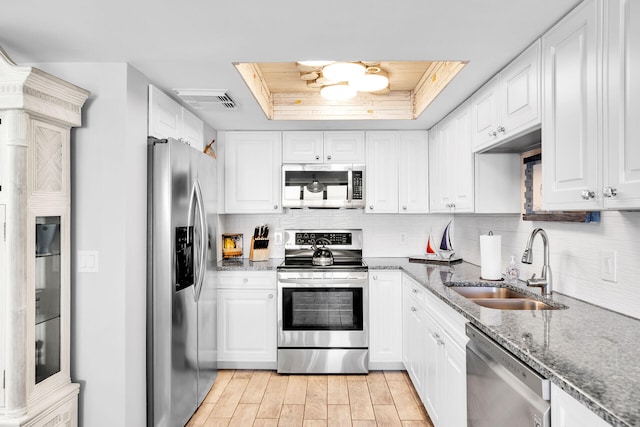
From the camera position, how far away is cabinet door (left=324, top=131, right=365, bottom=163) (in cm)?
382

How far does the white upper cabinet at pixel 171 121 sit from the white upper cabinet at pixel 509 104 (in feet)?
6.75

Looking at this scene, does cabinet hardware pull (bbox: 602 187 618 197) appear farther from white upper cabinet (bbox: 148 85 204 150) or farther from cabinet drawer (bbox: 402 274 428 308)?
white upper cabinet (bbox: 148 85 204 150)

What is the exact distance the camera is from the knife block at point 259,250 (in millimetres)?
3836

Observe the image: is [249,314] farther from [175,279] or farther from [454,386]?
[454,386]

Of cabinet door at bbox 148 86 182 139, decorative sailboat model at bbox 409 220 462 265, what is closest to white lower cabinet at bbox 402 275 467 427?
decorative sailboat model at bbox 409 220 462 265

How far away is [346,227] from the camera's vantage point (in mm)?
4094

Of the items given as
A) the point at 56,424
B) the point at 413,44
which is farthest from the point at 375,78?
the point at 56,424

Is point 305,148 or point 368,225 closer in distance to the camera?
point 305,148

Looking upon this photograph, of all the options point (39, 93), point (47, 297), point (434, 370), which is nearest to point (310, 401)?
point (434, 370)

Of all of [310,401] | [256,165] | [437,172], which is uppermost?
[256,165]

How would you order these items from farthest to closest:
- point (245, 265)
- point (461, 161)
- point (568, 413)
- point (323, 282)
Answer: point (245, 265) → point (323, 282) → point (461, 161) → point (568, 413)

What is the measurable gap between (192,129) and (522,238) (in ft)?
8.50

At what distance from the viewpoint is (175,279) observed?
241 centimetres

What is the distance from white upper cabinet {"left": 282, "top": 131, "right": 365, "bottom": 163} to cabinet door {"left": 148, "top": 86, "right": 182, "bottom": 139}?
1177 millimetres
